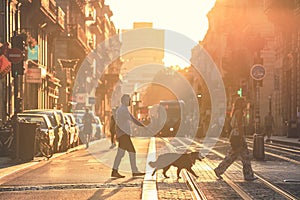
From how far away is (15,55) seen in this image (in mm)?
22062

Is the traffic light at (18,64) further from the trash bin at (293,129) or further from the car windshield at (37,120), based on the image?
the trash bin at (293,129)

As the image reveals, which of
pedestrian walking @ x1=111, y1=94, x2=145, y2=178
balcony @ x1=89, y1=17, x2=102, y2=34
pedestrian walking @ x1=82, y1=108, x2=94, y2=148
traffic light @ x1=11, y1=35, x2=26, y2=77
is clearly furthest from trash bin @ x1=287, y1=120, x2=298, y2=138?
balcony @ x1=89, y1=17, x2=102, y2=34

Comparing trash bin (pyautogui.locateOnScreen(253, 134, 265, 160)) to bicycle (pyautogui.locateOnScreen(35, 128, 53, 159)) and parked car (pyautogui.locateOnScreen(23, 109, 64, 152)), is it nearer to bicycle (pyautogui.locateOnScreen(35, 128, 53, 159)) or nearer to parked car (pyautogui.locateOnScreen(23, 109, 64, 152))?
bicycle (pyautogui.locateOnScreen(35, 128, 53, 159))

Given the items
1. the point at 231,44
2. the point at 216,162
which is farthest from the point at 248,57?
the point at 216,162

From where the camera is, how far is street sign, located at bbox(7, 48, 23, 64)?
2205 cm

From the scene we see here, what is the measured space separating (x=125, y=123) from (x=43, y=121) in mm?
10601

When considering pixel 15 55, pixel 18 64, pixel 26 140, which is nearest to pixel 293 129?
pixel 26 140

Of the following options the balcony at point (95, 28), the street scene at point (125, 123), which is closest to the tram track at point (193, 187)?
the street scene at point (125, 123)

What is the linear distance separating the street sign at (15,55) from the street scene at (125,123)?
0.03m

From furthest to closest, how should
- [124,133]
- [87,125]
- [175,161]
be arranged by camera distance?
[87,125]
[124,133]
[175,161]

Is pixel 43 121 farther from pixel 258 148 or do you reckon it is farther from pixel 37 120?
pixel 258 148

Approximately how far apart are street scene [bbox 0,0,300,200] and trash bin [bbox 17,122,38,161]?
0.13ft

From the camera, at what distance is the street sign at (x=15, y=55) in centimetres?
2205

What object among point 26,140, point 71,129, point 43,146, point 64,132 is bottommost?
point 43,146
